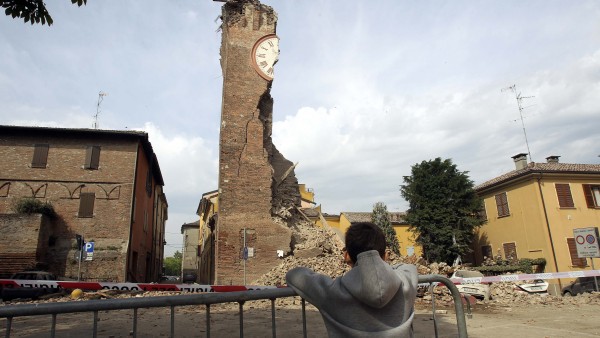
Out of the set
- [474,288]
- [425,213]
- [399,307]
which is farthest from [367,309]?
[425,213]

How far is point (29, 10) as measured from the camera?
4.66 metres

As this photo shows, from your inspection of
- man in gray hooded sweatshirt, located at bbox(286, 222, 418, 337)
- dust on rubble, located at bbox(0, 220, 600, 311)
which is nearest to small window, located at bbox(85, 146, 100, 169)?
dust on rubble, located at bbox(0, 220, 600, 311)

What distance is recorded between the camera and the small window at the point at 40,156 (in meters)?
19.9

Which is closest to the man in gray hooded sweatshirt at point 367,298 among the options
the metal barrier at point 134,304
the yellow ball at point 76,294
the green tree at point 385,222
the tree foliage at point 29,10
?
the metal barrier at point 134,304

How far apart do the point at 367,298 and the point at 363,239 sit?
31 cm

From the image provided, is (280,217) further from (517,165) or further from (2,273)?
(517,165)

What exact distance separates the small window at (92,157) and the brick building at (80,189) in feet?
0.15

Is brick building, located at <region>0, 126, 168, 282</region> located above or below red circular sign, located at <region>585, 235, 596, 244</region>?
above

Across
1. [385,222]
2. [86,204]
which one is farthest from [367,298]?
[385,222]

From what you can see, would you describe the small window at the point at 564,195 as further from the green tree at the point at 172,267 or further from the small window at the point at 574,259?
the green tree at the point at 172,267

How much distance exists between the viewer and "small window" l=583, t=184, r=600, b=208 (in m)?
23.4

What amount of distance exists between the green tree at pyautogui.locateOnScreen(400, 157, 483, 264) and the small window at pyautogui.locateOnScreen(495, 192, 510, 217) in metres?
1.24

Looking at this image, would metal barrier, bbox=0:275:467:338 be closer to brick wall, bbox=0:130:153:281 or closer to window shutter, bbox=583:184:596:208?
brick wall, bbox=0:130:153:281

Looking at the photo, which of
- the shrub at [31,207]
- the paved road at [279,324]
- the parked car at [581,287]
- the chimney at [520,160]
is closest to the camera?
the paved road at [279,324]
